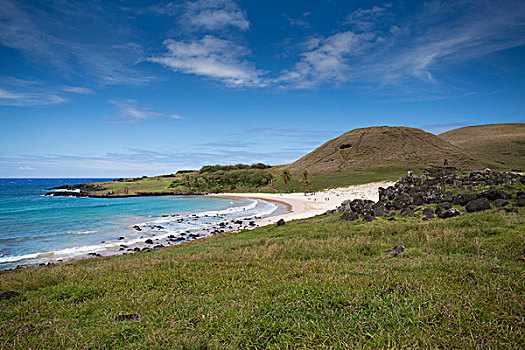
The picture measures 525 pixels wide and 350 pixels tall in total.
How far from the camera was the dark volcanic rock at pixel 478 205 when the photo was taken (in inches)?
555

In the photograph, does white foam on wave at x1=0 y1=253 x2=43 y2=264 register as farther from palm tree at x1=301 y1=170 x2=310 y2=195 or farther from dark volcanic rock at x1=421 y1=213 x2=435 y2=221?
palm tree at x1=301 y1=170 x2=310 y2=195

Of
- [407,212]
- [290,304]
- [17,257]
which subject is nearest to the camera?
[290,304]

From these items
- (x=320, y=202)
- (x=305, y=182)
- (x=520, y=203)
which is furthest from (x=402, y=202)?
(x=305, y=182)

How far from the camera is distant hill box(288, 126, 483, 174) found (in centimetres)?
10706

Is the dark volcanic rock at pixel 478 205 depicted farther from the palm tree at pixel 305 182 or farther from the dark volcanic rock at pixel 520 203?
the palm tree at pixel 305 182

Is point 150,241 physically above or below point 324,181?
below

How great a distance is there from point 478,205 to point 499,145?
157 meters

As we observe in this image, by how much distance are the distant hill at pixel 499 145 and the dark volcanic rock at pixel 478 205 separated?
10300 cm

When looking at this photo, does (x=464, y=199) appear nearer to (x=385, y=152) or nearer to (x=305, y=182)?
(x=305, y=182)

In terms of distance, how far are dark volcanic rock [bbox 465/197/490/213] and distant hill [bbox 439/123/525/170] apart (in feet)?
338

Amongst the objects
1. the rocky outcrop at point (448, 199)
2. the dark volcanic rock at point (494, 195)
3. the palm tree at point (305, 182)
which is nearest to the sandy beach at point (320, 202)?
the palm tree at point (305, 182)

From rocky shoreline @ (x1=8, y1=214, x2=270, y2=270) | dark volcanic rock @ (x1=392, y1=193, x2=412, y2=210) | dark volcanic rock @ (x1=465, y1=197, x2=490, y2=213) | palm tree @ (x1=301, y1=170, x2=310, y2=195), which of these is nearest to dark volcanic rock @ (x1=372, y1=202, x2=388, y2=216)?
dark volcanic rock @ (x1=392, y1=193, x2=412, y2=210)

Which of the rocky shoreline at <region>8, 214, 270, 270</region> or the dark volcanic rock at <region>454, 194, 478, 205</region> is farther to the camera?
the rocky shoreline at <region>8, 214, 270, 270</region>

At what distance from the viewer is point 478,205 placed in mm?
14227
